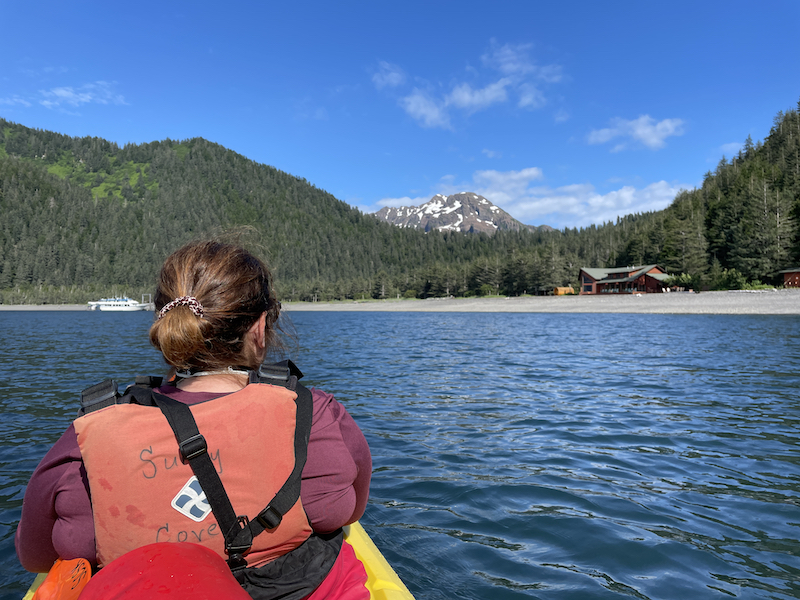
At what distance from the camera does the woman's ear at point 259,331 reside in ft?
7.13

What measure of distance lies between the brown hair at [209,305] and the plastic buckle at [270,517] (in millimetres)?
640

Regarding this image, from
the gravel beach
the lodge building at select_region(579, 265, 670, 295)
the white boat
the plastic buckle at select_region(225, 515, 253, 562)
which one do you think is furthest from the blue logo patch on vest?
the white boat

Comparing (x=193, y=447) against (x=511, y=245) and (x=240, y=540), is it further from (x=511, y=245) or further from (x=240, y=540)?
(x=511, y=245)

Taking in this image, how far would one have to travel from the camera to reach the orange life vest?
1662mm

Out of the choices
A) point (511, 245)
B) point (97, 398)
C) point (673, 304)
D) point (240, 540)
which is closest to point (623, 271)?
point (673, 304)

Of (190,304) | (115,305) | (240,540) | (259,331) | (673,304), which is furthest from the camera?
(115,305)

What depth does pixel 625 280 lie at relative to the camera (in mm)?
90188

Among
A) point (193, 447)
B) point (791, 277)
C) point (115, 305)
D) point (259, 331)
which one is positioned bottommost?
point (115, 305)

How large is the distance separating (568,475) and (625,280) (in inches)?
3703

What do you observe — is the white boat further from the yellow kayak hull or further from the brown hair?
the brown hair

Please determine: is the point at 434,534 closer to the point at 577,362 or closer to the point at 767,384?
the point at 767,384

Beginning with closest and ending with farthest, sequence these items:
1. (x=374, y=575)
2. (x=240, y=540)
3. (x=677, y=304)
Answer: (x=240, y=540), (x=374, y=575), (x=677, y=304)

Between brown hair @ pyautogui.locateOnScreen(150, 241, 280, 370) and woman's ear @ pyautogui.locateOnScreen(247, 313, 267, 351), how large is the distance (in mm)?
38

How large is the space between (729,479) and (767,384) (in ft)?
24.0
